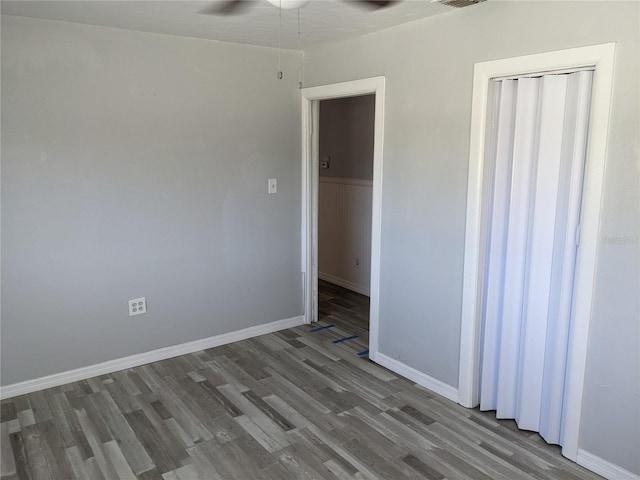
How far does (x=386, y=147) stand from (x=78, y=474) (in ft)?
8.31

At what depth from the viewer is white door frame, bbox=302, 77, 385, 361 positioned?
3338 millimetres

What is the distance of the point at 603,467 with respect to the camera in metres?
2.36

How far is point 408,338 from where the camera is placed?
3.34m

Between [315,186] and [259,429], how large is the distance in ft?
6.88

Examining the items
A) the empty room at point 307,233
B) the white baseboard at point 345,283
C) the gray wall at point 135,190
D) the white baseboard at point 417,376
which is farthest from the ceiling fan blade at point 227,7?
the white baseboard at point 345,283

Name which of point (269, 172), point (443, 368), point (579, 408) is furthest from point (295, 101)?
point (579, 408)

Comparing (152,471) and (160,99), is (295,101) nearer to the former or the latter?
(160,99)


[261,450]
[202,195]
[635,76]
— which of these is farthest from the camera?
[202,195]

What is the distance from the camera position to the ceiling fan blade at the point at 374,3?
2.59 m

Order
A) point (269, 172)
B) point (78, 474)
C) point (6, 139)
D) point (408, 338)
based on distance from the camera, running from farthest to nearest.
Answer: point (269, 172), point (408, 338), point (6, 139), point (78, 474)

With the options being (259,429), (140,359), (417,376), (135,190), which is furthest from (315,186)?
(259,429)

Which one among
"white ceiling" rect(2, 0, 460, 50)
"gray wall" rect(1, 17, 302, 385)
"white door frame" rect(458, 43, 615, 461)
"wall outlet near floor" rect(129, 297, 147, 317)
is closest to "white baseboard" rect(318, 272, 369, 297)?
"gray wall" rect(1, 17, 302, 385)

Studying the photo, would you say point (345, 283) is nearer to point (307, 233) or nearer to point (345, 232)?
point (345, 232)

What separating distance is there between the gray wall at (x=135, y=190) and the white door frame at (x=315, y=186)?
3.6 inches
